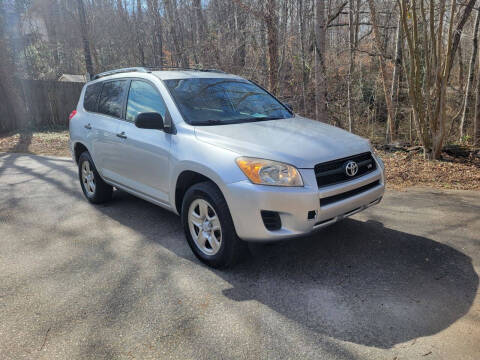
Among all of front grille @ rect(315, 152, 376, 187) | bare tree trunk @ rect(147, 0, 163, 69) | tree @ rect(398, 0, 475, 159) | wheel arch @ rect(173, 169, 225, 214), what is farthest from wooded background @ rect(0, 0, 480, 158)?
wheel arch @ rect(173, 169, 225, 214)

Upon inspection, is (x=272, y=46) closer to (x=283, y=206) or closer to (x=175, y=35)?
(x=283, y=206)

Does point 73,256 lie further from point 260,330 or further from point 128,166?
point 260,330

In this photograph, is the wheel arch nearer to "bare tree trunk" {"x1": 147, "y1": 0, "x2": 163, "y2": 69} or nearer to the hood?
the hood

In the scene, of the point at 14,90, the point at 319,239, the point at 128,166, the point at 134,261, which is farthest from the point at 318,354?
the point at 14,90

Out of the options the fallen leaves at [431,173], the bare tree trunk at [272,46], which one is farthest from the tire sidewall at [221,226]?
the bare tree trunk at [272,46]

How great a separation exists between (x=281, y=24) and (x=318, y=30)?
1.41 m

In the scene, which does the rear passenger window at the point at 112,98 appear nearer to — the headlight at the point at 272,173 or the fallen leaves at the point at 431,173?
the headlight at the point at 272,173

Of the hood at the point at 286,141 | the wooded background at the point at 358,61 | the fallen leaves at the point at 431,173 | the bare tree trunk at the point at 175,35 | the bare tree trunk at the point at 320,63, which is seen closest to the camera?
the hood at the point at 286,141

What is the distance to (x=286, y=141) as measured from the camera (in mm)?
3352

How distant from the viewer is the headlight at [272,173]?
3008 millimetres

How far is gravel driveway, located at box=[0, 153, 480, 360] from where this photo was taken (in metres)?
2.48

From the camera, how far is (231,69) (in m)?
10.6

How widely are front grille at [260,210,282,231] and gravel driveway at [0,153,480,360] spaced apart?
1.75ft

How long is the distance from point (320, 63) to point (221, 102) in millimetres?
5859
